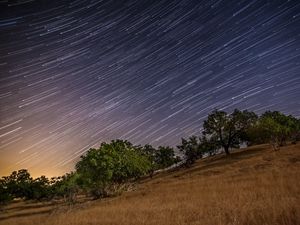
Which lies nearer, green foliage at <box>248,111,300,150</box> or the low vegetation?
the low vegetation

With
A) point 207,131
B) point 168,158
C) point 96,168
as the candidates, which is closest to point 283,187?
point 96,168

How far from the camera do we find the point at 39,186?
93.1 metres

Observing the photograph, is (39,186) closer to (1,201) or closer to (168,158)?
(1,201)

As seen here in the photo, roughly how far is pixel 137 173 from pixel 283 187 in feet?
137

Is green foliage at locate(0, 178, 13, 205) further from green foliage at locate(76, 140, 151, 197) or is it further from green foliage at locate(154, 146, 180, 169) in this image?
green foliage at locate(154, 146, 180, 169)

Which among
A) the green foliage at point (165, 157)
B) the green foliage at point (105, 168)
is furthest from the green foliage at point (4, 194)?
the green foliage at point (165, 157)

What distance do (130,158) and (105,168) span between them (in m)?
7.77

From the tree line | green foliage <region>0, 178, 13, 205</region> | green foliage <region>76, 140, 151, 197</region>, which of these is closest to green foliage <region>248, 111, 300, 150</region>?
the tree line

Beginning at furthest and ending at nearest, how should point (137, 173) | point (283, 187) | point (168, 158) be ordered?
1. point (168, 158)
2. point (137, 173)
3. point (283, 187)

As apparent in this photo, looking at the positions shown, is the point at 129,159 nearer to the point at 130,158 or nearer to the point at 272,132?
the point at 130,158

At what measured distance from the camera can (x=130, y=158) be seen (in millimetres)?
56156

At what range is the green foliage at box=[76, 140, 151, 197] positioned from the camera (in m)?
49.2

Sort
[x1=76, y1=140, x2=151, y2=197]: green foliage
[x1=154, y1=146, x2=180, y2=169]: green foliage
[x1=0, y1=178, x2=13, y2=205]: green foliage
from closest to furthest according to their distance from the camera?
[x1=76, y1=140, x2=151, y2=197]: green foliage
[x1=0, y1=178, x2=13, y2=205]: green foliage
[x1=154, y1=146, x2=180, y2=169]: green foliage

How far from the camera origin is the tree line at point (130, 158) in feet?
166
